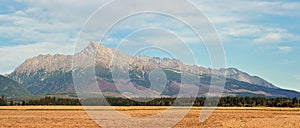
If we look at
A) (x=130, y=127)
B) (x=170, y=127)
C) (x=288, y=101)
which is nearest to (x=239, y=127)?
(x=170, y=127)

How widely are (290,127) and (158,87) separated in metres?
25.5

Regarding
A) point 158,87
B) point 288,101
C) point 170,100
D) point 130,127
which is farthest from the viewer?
point 170,100

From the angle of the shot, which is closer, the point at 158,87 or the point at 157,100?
the point at 158,87

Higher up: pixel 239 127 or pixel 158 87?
pixel 158 87

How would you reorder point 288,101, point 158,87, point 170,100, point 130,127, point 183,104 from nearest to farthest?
1. point 130,127
2. point 158,87
3. point 183,104
4. point 288,101
5. point 170,100

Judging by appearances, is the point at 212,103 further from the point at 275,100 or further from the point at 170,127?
the point at 170,127

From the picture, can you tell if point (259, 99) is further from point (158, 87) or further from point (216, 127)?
point (216, 127)

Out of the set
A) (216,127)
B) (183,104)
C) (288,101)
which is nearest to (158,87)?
(216,127)

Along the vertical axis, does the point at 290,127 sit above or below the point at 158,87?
below

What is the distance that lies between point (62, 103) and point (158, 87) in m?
106

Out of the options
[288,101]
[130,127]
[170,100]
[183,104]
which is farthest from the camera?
[170,100]

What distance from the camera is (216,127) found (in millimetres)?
47938

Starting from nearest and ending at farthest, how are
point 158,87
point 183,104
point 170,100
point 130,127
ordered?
1. point 130,127
2. point 158,87
3. point 183,104
4. point 170,100

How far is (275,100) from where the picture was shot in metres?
160
